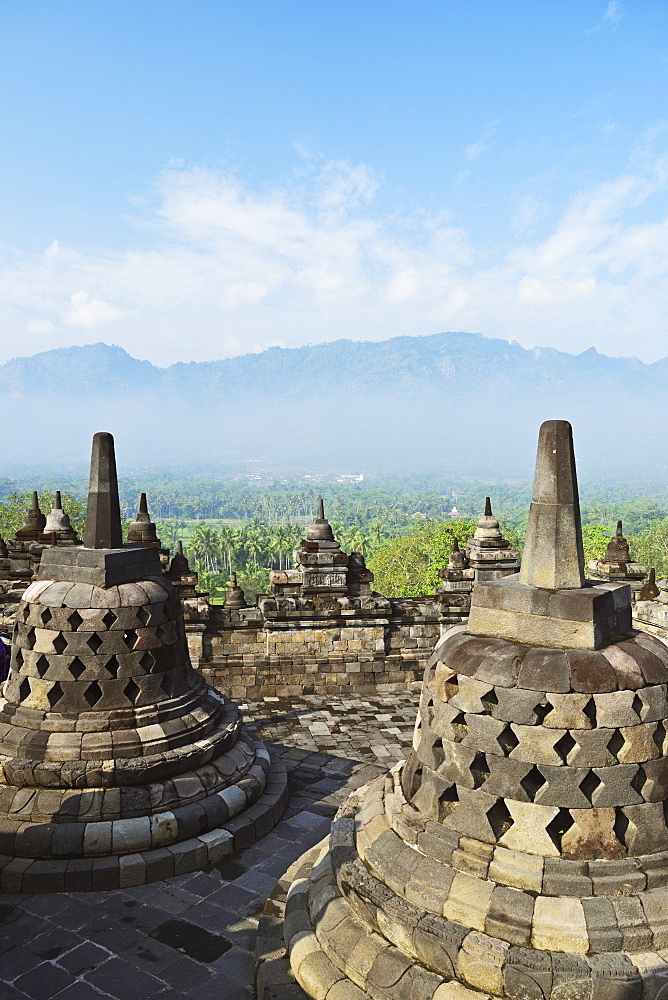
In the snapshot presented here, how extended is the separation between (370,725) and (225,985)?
16.2ft

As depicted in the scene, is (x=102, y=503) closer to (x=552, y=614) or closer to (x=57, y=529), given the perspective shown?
(x=552, y=614)

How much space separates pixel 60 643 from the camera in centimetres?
584

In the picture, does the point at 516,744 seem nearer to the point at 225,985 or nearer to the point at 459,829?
the point at 459,829

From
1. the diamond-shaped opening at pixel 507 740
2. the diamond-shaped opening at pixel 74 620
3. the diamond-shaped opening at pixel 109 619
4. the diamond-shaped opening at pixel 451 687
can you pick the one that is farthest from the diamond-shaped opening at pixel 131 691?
the diamond-shaped opening at pixel 507 740

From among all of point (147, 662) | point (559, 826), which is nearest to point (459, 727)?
point (559, 826)

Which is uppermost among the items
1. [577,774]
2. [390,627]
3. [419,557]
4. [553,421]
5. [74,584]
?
[553,421]

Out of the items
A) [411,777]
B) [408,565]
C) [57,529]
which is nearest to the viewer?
[411,777]

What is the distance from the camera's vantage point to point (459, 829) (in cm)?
342

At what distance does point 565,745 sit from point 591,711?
0.21 metres

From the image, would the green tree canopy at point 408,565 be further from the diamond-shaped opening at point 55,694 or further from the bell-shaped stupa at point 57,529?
the diamond-shaped opening at point 55,694

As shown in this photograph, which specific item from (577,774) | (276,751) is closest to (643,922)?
(577,774)

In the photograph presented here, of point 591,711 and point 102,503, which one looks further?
point 102,503

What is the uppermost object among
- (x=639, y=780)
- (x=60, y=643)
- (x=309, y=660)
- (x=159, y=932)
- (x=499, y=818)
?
(x=60, y=643)

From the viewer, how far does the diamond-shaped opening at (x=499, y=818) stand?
3.33 metres
